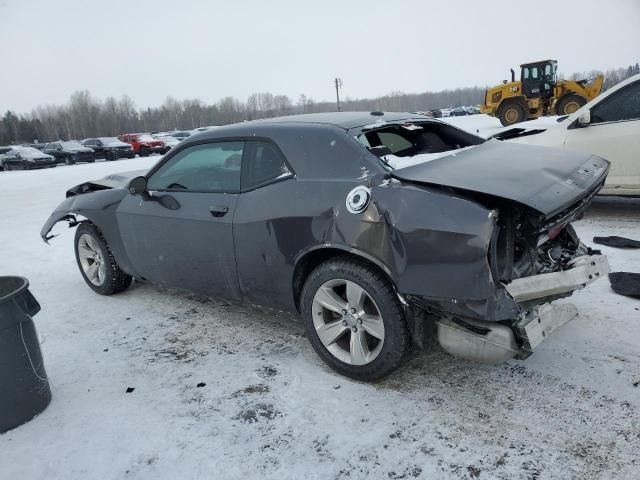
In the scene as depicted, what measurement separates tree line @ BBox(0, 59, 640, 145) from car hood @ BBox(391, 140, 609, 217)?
72.5 metres

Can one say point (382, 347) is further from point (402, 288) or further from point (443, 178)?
point (443, 178)

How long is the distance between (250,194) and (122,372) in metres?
1.52

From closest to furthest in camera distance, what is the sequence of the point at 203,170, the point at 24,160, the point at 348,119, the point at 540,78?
1. the point at 348,119
2. the point at 203,170
3. the point at 540,78
4. the point at 24,160

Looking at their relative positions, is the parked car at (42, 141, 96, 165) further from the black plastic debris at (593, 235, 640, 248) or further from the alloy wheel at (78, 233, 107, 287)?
the black plastic debris at (593, 235, 640, 248)

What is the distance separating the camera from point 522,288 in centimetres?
259

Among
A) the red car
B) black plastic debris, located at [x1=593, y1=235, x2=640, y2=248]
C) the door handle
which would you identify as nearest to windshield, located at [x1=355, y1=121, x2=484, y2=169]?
the door handle

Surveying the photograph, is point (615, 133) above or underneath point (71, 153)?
underneath

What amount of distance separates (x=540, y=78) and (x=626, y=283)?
72.4ft

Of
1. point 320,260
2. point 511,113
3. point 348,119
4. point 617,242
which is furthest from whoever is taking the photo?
point 511,113

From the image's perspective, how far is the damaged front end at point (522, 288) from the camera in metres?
2.50

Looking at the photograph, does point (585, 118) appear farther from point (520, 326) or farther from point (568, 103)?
point (568, 103)

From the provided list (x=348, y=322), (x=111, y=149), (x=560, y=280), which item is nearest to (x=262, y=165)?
(x=348, y=322)

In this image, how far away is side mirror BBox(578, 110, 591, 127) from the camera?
5961mm

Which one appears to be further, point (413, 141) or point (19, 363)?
point (413, 141)
